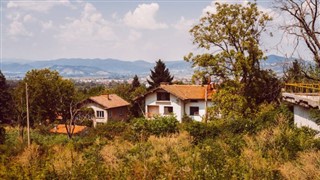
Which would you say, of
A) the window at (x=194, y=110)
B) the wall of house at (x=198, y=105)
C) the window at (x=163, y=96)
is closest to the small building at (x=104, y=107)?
the window at (x=163, y=96)

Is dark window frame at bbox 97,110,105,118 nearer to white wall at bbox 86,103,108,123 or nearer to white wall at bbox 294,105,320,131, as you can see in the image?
white wall at bbox 86,103,108,123

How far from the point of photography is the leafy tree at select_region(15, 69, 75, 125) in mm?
42656

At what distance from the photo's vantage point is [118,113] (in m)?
54.9

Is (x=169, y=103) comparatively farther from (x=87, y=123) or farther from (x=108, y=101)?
(x=108, y=101)

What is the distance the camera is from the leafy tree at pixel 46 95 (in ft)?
140

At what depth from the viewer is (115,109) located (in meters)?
53.7

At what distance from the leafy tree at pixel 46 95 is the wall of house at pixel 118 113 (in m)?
8.79

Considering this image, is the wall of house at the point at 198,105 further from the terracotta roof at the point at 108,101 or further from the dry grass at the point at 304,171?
the dry grass at the point at 304,171

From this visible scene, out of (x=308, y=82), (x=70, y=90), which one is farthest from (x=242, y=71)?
(x=70, y=90)

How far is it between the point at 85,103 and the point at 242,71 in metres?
29.8

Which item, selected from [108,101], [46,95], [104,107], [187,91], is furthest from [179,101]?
[46,95]

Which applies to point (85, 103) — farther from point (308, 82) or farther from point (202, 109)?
point (308, 82)

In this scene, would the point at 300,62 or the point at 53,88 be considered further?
the point at 53,88

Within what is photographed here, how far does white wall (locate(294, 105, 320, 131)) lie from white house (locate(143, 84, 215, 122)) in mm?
23555
